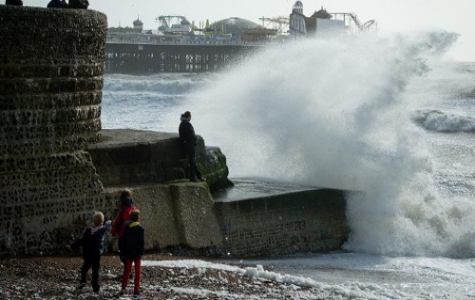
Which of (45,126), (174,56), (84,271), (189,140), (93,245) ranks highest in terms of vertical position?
(45,126)

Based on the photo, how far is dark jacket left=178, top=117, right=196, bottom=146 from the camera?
1141 cm

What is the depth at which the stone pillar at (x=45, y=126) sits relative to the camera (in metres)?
9.70

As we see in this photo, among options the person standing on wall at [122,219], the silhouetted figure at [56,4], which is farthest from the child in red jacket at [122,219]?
the silhouetted figure at [56,4]

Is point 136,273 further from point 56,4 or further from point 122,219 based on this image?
point 56,4

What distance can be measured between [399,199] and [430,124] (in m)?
20.3

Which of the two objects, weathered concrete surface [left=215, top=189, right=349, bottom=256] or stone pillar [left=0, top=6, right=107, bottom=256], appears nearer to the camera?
stone pillar [left=0, top=6, right=107, bottom=256]

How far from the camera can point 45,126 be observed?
999 centimetres

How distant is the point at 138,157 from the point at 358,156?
13.4 ft

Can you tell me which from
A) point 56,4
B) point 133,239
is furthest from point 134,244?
point 56,4

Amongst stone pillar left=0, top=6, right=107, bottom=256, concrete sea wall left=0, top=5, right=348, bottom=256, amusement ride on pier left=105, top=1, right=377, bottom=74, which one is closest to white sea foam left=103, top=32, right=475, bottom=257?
concrete sea wall left=0, top=5, right=348, bottom=256

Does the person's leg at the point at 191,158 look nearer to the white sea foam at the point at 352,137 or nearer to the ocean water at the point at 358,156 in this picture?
the ocean water at the point at 358,156

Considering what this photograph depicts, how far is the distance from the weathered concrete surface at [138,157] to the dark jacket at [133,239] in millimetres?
2120

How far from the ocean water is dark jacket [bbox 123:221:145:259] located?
7.00ft

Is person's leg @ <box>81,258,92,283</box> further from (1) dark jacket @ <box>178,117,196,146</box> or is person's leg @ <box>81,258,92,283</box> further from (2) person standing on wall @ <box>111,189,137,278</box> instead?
(1) dark jacket @ <box>178,117,196,146</box>
